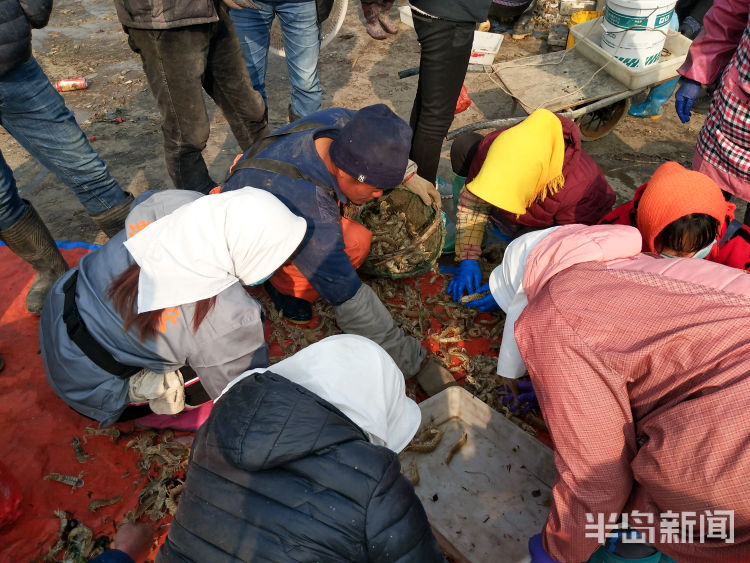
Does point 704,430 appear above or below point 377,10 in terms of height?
above

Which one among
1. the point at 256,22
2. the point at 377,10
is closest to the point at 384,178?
the point at 256,22

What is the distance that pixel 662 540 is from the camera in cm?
177

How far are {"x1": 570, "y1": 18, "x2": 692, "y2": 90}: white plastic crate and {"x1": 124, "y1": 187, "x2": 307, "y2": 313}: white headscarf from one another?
3914 mm

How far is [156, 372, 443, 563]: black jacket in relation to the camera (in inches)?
48.6

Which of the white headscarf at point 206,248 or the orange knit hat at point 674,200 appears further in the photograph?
the orange knit hat at point 674,200

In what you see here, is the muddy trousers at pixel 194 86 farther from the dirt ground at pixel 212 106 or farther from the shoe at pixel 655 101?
Result: the shoe at pixel 655 101

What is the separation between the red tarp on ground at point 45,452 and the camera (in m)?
2.40

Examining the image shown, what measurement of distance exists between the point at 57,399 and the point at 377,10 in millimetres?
6140

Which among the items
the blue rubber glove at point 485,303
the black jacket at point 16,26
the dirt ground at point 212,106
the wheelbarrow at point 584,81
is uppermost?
the black jacket at point 16,26

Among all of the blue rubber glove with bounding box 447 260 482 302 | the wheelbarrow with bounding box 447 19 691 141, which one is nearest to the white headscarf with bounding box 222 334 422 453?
the blue rubber glove with bounding box 447 260 482 302

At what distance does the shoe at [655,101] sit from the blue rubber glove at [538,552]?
4.67 metres

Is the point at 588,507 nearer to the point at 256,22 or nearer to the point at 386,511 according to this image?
the point at 386,511

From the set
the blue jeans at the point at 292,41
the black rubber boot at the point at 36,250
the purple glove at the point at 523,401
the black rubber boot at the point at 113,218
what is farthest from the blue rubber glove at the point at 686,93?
Result: the black rubber boot at the point at 36,250

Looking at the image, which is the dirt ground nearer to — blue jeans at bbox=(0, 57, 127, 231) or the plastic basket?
blue jeans at bbox=(0, 57, 127, 231)
